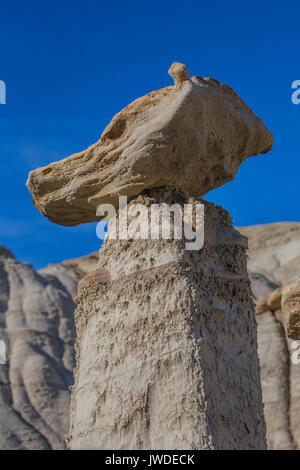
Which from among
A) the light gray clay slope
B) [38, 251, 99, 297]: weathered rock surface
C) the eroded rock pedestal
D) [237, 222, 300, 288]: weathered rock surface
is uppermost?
[237, 222, 300, 288]: weathered rock surface

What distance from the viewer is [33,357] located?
24.6 metres

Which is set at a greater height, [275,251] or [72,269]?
[275,251]

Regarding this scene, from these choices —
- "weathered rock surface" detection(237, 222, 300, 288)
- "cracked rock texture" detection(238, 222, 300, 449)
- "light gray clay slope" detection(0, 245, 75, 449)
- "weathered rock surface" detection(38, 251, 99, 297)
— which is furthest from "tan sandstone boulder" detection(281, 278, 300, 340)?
"weathered rock surface" detection(237, 222, 300, 288)

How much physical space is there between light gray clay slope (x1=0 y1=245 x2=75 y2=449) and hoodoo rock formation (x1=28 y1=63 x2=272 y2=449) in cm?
1510

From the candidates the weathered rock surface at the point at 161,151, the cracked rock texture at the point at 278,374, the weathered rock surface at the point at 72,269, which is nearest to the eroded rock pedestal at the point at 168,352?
the weathered rock surface at the point at 161,151

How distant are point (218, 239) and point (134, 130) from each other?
3.78 ft

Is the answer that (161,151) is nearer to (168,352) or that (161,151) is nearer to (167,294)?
(167,294)

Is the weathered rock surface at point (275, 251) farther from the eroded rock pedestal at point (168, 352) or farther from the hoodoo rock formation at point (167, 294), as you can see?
the eroded rock pedestal at point (168, 352)

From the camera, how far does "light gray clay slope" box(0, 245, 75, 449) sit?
21.2 m

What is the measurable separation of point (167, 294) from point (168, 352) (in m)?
0.46

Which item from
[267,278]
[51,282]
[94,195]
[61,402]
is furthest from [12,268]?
[94,195]

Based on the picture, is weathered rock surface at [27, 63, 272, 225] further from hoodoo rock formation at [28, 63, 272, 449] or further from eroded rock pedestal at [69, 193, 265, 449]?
eroded rock pedestal at [69, 193, 265, 449]

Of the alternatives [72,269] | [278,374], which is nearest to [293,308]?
[278,374]

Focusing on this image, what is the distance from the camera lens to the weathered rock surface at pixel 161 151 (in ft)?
19.8
